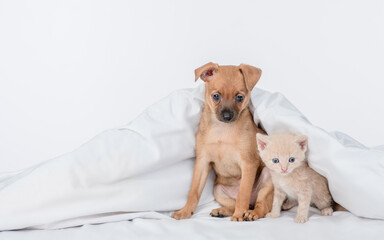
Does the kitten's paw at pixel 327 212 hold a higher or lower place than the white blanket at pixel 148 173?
lower

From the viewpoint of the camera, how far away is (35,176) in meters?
2.60

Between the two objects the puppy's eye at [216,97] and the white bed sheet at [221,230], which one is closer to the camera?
the white bed sheet at [221,230]

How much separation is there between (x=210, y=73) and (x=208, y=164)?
0.61 m

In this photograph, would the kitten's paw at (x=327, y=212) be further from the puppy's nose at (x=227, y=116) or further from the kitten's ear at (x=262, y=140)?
the puppy's nose at (x=227, y=116)

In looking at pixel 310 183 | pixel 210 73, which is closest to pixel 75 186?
pixel 210 73

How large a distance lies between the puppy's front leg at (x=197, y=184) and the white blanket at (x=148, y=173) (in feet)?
0.21

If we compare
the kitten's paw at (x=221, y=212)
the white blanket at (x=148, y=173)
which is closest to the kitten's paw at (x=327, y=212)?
the white blanket at (x=148, y=173)

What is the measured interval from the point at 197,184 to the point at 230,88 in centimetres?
66

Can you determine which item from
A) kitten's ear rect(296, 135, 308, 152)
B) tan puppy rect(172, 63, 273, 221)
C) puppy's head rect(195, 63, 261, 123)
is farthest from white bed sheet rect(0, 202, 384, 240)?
puppy's head rect(195, 63, 261, 123)

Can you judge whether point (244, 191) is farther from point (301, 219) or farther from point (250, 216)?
point (301, 219)

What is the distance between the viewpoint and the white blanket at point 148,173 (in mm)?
2533

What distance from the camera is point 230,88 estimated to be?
2986mm

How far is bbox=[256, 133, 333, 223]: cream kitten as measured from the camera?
2.64 metres

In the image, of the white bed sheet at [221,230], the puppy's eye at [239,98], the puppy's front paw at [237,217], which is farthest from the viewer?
the puppy's eye at [239,98]
